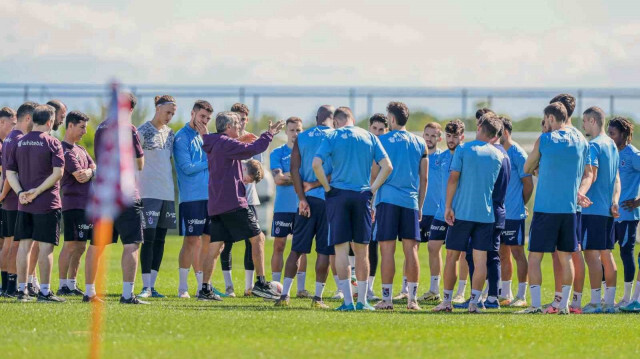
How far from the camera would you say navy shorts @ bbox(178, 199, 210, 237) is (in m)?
14.4

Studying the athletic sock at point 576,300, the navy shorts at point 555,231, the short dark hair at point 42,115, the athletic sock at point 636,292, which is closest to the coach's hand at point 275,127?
the short dark hair at point 42,115

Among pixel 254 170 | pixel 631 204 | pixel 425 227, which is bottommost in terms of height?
pixel 425 227

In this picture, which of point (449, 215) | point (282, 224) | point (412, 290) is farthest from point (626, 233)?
point (282, 224)

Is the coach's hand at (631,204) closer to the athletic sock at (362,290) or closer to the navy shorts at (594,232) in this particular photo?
the navy shorts at (594,232)

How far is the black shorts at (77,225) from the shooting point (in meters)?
13.7

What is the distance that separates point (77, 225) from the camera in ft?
44.9

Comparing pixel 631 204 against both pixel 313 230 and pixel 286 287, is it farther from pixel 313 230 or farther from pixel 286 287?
pixel 286 287

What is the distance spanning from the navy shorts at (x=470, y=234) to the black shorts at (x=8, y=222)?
582 cm

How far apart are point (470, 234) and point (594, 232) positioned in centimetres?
190

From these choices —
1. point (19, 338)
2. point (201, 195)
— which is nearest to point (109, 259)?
point (201, 195)

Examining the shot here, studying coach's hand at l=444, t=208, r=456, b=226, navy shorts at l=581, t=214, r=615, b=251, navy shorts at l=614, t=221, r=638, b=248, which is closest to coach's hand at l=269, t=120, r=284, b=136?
coach's hand at l=444, t=208, r=456, b=226

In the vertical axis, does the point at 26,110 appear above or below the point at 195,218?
above

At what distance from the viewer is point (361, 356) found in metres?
8.25

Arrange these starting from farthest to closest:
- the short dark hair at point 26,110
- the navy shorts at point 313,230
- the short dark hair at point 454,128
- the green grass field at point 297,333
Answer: the short dark hair at point 454,128, the short dark hair at point 26,110, the navy shorts at point 313,230, the green grass field at point 297,333
